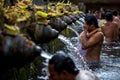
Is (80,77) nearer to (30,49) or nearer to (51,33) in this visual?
(30,49)

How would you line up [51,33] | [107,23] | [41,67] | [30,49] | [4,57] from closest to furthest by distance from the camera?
[4,57] < [30,49] < [51,33] < [41,67] < [107,23]

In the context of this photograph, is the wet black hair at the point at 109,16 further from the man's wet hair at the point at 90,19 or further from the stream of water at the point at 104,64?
the man's wet hair at the point at 90,19

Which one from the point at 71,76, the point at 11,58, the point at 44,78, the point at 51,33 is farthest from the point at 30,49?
the point at 44,78

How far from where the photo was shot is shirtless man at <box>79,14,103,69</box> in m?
8.09

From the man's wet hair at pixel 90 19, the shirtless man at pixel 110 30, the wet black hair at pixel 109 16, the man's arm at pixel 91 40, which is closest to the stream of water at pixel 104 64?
the man's arm at pixel 91 40

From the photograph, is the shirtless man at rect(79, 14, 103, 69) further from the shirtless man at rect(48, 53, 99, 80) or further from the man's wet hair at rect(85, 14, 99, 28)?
the shirtless man at rect(48, 53, 99, 80)

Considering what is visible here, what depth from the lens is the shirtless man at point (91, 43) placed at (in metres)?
8.09

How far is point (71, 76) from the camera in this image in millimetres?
3955

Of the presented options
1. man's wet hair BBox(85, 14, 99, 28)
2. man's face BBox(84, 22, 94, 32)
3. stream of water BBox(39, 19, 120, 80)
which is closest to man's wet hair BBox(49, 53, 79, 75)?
stream of water BBox(39, 19, 120, 80)

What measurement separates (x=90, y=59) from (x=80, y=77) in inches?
170

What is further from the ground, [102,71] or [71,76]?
[71,76]

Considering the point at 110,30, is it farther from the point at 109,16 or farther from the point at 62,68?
the point at 62,68

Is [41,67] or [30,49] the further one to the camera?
[41,67]

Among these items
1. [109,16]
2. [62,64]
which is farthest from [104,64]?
[62,64]
